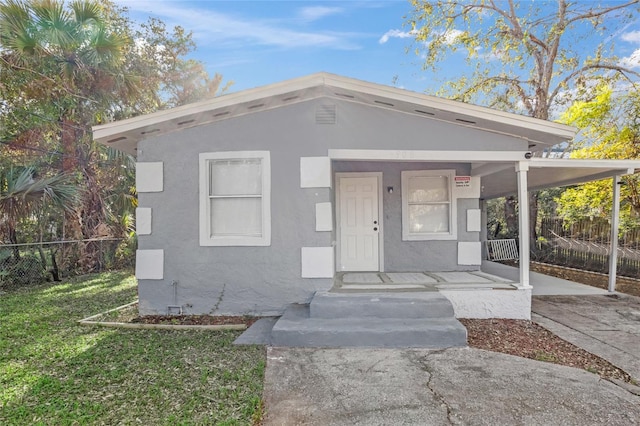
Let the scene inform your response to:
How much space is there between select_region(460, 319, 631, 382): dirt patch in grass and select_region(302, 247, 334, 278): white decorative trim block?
2.14 meters

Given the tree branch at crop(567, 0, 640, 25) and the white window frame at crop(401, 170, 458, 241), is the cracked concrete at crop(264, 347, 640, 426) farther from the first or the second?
the tree branch at crop(567, 0, 640, 25)

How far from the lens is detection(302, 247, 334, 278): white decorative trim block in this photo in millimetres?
5452

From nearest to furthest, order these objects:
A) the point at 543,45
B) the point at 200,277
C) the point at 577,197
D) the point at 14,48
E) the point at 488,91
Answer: the point at 200,277 < the point at 14,48 < the point at 577,197 < the point at 543,45 < the point at 488,91

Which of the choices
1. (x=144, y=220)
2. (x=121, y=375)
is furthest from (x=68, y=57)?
(x=121, y=375)

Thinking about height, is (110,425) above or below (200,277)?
below

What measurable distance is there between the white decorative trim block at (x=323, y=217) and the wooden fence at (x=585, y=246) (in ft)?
30.0

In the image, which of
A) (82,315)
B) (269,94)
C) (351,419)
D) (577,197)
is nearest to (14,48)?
(82,315)

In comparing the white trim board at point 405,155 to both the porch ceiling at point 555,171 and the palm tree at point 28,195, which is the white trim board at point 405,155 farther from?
the palm tree at point 28,195

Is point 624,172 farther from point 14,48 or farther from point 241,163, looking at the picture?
point 14,48

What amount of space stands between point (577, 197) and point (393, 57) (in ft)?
28.6

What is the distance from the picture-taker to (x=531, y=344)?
449 centimetres

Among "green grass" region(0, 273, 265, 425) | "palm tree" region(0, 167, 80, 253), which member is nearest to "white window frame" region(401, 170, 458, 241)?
"green grass" region(0, 273, 265, 425)

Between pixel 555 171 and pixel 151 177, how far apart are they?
7663 mm

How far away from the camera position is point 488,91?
1454cm
